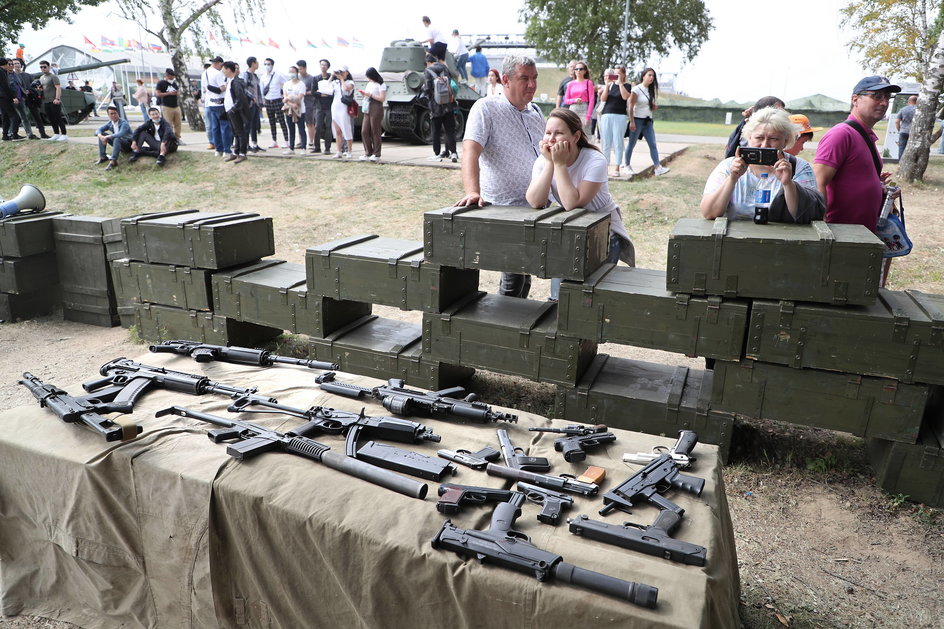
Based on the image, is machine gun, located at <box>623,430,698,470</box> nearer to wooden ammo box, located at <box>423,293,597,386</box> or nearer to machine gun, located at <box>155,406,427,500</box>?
machine gun, located at <box>155,406,427,500</box>

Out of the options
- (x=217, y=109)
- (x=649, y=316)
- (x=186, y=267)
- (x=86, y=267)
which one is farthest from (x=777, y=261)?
(x=217, y=109)

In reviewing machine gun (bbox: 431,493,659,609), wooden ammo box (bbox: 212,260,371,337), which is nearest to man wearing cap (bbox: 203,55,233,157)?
wooden ammo box (bbox: 212,260,371,337)

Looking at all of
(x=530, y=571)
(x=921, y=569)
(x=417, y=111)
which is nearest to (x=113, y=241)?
(x=530, y=571)

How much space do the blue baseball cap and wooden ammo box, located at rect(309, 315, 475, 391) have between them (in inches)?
140

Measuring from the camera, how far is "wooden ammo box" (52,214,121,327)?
7.28 m

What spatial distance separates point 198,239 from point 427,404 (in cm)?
376

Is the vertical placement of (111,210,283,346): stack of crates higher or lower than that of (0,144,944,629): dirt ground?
higher

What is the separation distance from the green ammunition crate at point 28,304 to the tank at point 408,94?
9.77m

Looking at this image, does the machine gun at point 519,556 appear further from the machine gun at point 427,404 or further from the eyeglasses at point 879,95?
the eyeglasses at point 879,95

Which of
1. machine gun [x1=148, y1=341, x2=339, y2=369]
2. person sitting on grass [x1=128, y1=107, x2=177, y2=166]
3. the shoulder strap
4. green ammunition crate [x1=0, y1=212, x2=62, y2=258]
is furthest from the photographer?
person sitting on grass [x1=128, y1=107, x2=177, y2=166]

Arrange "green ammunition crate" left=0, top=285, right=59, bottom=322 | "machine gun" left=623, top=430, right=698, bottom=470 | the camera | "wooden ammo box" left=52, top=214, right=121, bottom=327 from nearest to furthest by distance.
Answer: "machine gun" left=623, top=430, right=698, bottom=470 < the camera < "wooden ammo box" left=52, top=214, right=121, bottom=327 < "green ammunition crate" left=0, top=285, right=59, bottom=322

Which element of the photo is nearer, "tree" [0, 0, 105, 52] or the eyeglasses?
the eyeglasses

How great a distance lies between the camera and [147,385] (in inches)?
133

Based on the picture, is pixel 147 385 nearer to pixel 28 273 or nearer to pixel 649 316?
pixel 649 316
